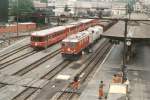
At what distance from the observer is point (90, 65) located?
39812 mm

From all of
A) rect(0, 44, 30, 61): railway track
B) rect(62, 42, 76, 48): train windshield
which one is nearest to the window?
rect(0, 44, 30, 61): railway track

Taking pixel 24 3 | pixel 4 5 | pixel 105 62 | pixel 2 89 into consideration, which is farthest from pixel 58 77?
pixel 24 3

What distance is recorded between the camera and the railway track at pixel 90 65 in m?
26.7

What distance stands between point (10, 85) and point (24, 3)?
241 feet

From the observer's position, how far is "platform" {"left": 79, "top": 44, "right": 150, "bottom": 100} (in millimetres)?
26781

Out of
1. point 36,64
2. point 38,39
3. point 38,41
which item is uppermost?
point 38,39

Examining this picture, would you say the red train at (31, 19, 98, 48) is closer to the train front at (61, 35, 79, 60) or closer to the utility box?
the train front at (61, 35, 79, 60)

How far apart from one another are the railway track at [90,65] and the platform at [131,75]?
0.96 meters

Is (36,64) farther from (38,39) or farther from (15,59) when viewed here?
(38,39)

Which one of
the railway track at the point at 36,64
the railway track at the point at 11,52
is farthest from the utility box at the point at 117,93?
the railway track at the point at 11,52

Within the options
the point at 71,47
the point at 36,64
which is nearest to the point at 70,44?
the point at 71,47

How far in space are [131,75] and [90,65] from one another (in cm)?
689

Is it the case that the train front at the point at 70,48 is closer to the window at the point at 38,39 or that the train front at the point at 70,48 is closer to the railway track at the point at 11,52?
the window at the point at 38,39

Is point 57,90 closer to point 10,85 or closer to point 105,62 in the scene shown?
point 10,85
